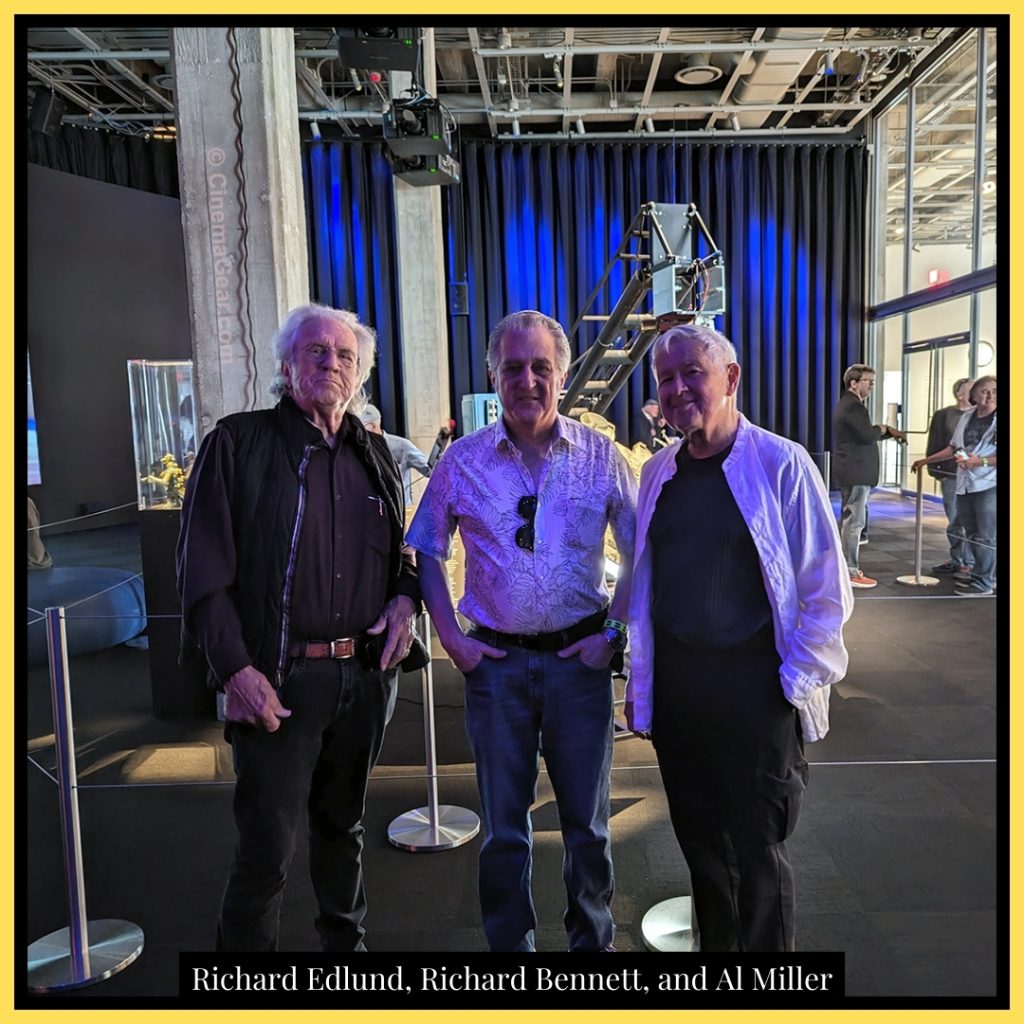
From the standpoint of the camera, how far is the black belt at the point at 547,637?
1.80 meters

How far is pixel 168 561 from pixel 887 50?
10.6 m

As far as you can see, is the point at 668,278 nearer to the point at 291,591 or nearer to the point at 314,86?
the point at 291,591

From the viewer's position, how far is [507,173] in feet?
41.4

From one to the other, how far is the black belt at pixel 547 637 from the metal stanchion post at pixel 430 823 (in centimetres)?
98

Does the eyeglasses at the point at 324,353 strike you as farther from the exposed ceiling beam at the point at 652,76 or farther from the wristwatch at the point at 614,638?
the exposed ceiling beam at the point at 652,76

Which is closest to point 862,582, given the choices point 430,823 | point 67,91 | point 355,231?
point 430,823

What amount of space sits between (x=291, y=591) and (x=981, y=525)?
5.90 meters

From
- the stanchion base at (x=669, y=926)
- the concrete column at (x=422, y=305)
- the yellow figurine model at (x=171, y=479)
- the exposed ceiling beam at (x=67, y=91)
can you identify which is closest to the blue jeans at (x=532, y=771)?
the stanchion base at (x=669, y=926)

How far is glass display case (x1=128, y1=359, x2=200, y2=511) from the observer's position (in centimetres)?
438

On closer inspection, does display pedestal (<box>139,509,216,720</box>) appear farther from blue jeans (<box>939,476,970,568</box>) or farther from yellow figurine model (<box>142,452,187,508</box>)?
blue jeans (<box>939,476,970,568</box>)

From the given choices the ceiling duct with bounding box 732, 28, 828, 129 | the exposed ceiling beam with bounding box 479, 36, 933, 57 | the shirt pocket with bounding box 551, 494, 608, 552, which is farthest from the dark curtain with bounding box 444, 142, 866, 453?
the shirt pocket with bounding box 551, 494, 608, 552

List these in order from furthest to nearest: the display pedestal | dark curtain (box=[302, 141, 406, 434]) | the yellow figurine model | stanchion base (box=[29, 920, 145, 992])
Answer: dark curtain (box=[302, 141, 406, 434])
the yellow figurine model
the display pedestal
stanchion base (box=[29, 920, 145, 992])
